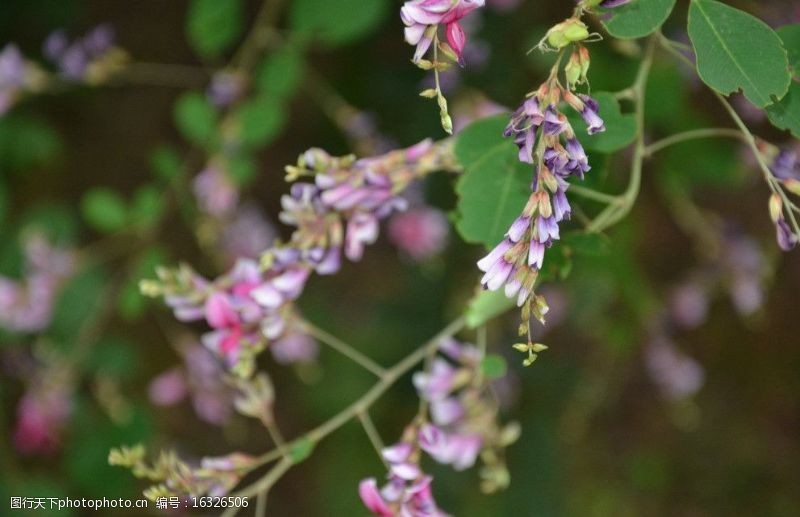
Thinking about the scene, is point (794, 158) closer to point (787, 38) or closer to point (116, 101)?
point (787, 38)

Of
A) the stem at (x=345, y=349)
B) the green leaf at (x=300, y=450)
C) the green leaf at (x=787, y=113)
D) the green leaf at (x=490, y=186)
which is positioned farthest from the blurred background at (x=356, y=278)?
the green leaf at (x=300, y=450)

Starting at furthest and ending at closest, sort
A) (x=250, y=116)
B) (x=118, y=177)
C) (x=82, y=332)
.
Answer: (x=118, y=177), (x=82, y=332), (x=250, y=116)

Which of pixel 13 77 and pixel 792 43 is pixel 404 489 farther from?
pixel 13 77

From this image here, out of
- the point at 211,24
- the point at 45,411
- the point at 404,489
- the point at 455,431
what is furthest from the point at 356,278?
the point at 404,489

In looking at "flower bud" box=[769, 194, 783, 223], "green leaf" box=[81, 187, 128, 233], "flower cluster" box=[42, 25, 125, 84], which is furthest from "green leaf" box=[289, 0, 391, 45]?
"flower bud" box=[769, 194, 783, 223]

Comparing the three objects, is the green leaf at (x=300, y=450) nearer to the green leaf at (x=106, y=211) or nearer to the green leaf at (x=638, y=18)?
the green leaf at (x=638, y=18)

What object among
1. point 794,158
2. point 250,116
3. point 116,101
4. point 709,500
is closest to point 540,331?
point 709,500
